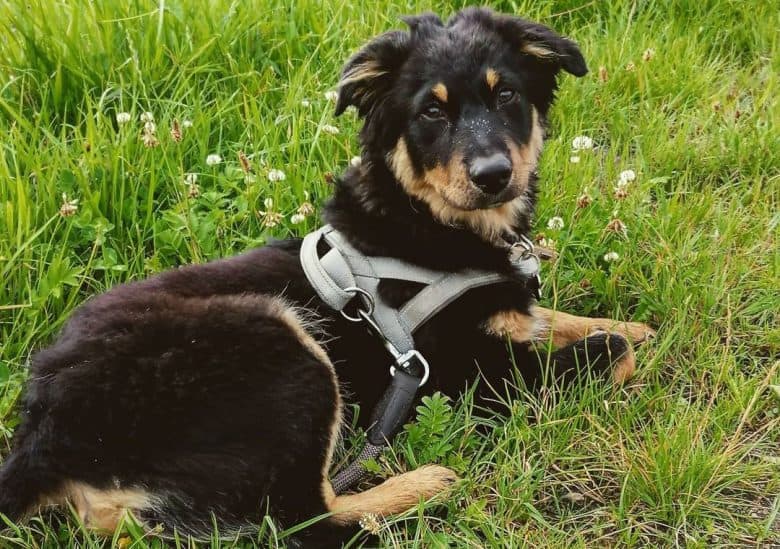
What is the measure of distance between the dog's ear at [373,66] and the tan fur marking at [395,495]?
1272 millimetres

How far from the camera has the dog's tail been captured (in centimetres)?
213

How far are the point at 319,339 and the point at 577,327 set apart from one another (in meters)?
1.12

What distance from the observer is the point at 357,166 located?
9.53 feet

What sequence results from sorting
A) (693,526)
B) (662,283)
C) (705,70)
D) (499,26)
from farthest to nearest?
(705,70), (662,283), (499,26), (693,526)

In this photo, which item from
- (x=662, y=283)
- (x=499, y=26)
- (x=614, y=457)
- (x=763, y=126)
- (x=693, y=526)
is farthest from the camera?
(x=763, y=126)

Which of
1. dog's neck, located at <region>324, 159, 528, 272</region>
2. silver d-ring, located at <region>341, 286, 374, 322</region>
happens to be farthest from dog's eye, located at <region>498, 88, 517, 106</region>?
silver d-ring, located at <region>341, 286, 374, 322</region>

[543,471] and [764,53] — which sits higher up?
[764,53]

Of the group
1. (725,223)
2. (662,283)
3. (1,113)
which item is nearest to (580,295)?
(662,283)

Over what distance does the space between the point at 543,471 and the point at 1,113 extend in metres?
2.87

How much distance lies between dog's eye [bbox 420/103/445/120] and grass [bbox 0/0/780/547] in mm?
888

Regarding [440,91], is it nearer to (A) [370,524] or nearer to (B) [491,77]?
(B) [491,77]

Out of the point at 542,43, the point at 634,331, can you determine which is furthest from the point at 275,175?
the point at 634,331

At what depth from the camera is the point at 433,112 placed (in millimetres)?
2645

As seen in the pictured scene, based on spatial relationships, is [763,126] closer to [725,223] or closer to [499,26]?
[725,223]
